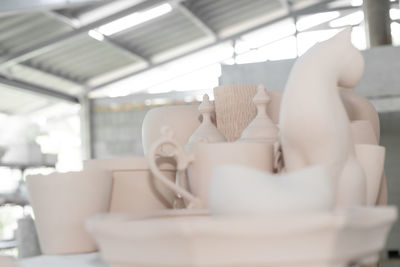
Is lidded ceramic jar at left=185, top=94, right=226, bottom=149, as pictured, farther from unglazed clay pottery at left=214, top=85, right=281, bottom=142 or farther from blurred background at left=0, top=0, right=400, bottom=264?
blurred background at left=0, top=0, right=400, bottom=264

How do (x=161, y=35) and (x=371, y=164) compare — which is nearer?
(x=371, y=164)

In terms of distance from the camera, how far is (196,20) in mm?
7578

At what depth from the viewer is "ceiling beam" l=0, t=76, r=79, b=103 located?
6688 mm

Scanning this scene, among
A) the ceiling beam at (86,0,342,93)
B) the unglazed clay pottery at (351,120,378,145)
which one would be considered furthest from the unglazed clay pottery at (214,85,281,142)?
the ceiling beam at (86,0,342,93)

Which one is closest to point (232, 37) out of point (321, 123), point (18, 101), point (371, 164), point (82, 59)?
point (82, 59)

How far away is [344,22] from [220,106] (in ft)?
25.8

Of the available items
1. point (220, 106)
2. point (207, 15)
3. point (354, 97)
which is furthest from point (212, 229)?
point (207, 15)

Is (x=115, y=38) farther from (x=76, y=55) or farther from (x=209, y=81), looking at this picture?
(x=209, y=81)

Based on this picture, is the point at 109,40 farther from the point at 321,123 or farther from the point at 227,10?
the point at 321,123

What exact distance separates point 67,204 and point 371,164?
16.1 inches

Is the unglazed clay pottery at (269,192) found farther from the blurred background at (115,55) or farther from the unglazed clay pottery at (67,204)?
the blurred background at (115,55)

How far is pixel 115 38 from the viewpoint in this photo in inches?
284

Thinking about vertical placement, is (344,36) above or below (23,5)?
below

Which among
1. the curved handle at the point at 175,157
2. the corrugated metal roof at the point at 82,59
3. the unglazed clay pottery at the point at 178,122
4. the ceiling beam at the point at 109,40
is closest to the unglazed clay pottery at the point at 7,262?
the curved handle at the point at 175,157
